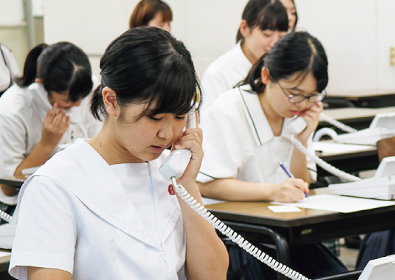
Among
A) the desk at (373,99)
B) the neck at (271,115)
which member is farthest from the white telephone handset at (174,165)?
the desk at (373,99)

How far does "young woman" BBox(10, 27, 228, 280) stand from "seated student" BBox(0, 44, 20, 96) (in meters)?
2.67

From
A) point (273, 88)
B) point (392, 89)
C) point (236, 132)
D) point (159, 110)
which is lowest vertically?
point (392, 89)

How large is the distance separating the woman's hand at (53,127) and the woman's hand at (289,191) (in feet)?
4.24

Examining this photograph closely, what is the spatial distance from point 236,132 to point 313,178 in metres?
0.55

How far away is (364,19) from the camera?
19.6 ft

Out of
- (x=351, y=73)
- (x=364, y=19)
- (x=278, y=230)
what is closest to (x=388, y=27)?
(x=364, y=19)

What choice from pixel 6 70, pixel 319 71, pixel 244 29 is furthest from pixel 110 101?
pixel 6 70

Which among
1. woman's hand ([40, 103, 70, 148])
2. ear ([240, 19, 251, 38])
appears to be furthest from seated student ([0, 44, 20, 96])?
ear ([240, 19, 251, 38])

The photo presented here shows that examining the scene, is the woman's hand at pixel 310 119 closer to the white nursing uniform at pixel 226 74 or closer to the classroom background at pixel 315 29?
the white nursing uniform at pixel 226 74

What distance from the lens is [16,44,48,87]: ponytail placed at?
9.79 ft

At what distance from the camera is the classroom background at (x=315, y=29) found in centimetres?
563

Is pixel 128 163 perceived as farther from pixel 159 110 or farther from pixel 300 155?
pixel 300 155

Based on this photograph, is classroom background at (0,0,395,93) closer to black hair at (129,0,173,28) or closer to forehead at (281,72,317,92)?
black hair at (129,0,173,28)

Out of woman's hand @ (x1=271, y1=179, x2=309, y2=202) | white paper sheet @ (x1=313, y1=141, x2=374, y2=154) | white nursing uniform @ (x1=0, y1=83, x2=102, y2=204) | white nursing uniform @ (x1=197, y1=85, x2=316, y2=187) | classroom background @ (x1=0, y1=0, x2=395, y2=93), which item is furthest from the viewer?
classroom background @ (x1=0, y1=0, x2=395, y2=93)
